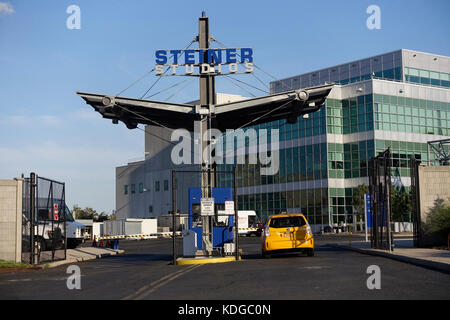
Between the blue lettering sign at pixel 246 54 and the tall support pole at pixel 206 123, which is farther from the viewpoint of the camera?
the blue lettering sign at pixel 246 54

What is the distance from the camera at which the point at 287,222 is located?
72.8ft

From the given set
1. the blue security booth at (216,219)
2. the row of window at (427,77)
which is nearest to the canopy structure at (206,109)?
the blue security booth at (216,219)

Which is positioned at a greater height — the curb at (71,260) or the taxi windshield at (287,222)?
the taxi windshield at (287,222)

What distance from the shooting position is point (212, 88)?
28.8m

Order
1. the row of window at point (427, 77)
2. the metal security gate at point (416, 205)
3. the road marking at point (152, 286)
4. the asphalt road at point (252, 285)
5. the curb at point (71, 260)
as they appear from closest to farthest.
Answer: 1. the asphalt road at point (252, 285)
2. the road marking at point (152, 286)
3. the curb at point (71, 260)
4. the metal security gate at point (416, 205)
5. the row of window at point (427, 77)

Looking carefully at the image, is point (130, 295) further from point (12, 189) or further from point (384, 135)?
point (384, 135)

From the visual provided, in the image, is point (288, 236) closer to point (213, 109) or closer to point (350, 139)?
point (213, 109)

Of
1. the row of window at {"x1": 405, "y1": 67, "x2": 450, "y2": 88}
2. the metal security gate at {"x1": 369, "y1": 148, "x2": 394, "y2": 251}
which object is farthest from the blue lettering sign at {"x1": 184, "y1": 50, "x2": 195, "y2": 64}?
the row of window at {"x1": 405, "y1": 67, "x2": 450, "y2": 88}

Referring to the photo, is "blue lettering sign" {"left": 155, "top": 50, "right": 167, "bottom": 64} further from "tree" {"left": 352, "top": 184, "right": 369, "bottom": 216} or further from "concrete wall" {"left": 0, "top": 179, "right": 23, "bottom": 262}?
"tree" {"left": 352, "top": 184, "right": 369, "bottom": 216}

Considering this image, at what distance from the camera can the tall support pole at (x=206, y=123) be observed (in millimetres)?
25697

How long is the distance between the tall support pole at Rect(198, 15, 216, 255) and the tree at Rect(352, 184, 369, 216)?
1534 inches

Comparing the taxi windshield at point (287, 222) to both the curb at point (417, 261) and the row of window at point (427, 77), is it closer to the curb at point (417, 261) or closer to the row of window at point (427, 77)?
the curb at point (417, 261)

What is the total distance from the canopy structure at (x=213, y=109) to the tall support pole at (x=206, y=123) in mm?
555
